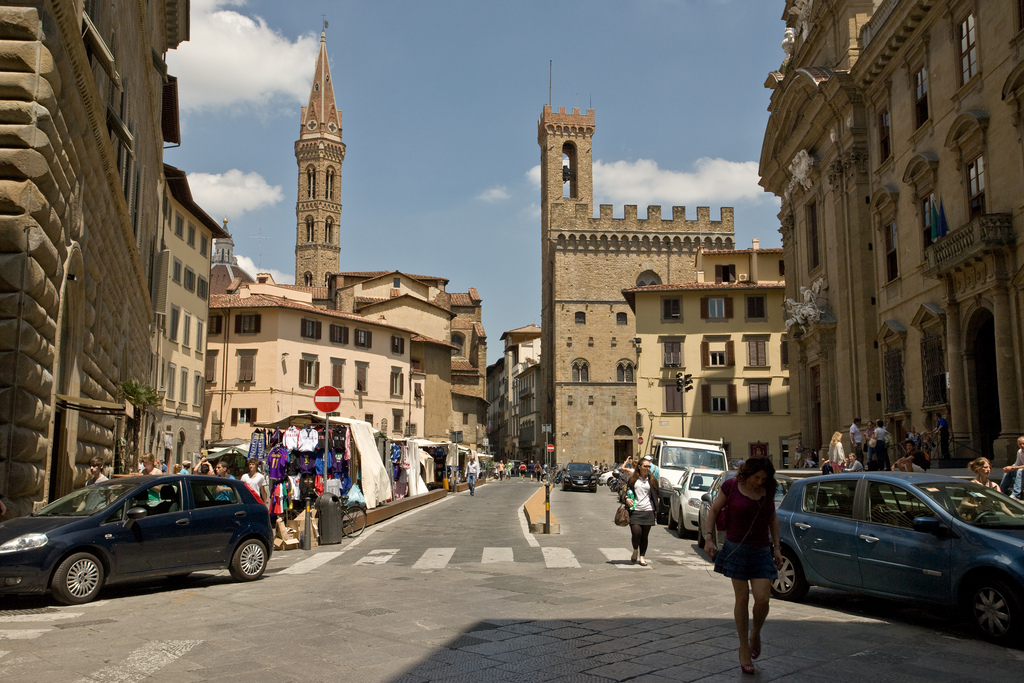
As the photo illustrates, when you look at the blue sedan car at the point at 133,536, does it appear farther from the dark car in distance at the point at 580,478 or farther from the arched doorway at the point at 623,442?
the arched doorway at the point at 623,442

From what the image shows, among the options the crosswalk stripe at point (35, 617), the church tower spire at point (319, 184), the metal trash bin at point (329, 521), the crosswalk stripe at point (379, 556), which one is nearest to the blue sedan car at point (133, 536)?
the crosswalk stripe at point (35, 617)

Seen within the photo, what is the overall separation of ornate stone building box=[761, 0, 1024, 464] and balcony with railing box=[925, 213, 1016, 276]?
0.13 feet

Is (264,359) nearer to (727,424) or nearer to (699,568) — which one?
(727,424)

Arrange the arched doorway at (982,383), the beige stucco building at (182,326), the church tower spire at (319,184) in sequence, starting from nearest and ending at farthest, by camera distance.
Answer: the arched doorway at (982,383)
the beige stucco building at (182,326)
the church tower spire at (319,184)

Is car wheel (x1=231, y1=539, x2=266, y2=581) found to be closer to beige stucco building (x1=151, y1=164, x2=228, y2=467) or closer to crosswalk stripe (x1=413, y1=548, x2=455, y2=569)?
crosswalk stripe (x1=413, y1=548, x2=455, y2=569)

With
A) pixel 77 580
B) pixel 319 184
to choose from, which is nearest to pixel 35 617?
pixel 77 580

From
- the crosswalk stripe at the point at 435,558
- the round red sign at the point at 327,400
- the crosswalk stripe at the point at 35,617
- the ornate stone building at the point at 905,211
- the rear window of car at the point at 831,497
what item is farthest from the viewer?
the ornate stone building at the point at 905,211

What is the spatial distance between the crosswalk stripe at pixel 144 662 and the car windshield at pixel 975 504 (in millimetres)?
6847

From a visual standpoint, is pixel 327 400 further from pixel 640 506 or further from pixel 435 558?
pixel 640 506

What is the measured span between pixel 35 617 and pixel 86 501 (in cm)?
176

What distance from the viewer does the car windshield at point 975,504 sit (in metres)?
8.04

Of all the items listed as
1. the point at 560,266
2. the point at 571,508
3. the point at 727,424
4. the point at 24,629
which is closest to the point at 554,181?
the point at 560,266

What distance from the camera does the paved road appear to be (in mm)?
6316

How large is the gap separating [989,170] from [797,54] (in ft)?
50.5
